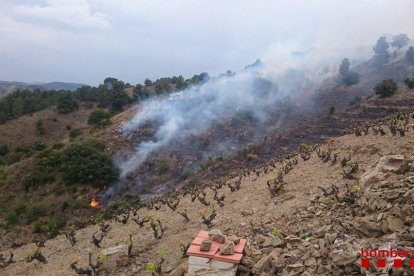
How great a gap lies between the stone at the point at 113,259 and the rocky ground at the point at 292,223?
0.03m

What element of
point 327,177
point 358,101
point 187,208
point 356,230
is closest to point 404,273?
point 356,230

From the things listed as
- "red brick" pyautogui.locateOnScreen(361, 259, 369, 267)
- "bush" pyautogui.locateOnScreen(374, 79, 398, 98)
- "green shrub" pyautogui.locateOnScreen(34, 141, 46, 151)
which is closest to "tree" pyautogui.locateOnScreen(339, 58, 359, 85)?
"bush" pyautogui.locateOnScreen(374, 79, 398, 98)

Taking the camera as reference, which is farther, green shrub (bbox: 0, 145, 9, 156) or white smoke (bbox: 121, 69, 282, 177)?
green shrub (bbox: 0, 145, 9, 156)

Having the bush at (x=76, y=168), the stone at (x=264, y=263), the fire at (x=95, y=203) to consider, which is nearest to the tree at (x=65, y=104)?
the bush at (x=76, y=168)

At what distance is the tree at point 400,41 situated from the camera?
6723 centimetres

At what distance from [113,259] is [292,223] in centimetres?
485

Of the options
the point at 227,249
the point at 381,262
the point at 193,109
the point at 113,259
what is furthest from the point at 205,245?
the point at 193,109

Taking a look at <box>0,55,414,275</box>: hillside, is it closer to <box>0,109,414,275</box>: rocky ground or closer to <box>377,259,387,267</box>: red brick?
<box>0,109,414,275</box>: rocky ground

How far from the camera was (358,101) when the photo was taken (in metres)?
41.4

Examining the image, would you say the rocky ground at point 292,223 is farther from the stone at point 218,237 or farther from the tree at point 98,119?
the tree at point 98,119

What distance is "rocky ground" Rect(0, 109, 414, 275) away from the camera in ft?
24.0

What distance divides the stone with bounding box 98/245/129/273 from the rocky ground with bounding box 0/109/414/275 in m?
0.03

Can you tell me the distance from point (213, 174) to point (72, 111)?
3796cm

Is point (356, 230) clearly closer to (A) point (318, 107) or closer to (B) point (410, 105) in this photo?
(B) point (410, 105)
